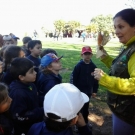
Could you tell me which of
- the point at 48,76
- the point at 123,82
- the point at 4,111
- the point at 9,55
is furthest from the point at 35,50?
the point at 123,82

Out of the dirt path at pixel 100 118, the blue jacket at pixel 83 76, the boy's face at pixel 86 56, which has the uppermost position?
the boy's face at pixel 86 56

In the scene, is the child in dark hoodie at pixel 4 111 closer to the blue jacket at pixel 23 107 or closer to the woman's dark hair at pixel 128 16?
the blue jacket at pixel 23 107

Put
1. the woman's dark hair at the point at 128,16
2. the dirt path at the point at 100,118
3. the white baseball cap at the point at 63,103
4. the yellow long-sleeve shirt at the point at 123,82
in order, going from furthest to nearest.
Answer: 1. the dirt path at the point at 100,118
2. the woman's dark hair at the point at 128,16
3. the yellow long-sleeve shirt at the point at 123,82
4. the white baseball cap at the point at 63,103

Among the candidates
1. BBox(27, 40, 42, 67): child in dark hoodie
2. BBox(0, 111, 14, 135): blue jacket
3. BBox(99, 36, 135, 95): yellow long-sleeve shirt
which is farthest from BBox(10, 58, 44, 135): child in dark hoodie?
BBox(27, 40, 42, 67): child in dark hoodie

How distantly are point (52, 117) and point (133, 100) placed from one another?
0.89 meters

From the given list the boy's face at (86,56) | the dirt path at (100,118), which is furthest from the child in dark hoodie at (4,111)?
the boy's face at (86,56)

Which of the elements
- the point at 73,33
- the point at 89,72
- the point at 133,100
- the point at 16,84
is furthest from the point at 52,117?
the point at 73,33

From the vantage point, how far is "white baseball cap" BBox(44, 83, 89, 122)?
161 cm

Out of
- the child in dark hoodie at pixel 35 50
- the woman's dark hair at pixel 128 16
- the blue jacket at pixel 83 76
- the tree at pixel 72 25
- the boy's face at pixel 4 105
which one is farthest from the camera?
the tree at pixel 72 25

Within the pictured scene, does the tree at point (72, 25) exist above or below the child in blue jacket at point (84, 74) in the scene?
below

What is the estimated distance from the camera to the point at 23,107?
92.6 inches

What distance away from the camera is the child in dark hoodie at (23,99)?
2.35 metres

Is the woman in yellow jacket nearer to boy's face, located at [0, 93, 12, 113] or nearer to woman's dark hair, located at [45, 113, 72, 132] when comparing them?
woman's dark hair, located at [45, 113, 72, 132]

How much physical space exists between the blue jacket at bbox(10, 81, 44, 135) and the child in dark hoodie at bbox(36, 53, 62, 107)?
0.79 ft
